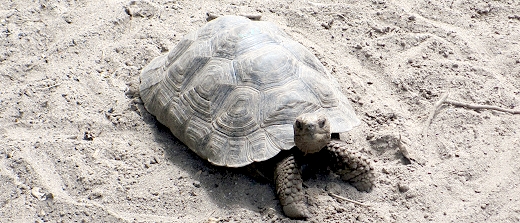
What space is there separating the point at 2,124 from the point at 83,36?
124cm

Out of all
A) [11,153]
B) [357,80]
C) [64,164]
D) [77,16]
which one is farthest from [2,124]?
[357,80]

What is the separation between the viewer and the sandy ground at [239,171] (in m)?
3.52

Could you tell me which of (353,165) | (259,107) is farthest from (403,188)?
(259,107)

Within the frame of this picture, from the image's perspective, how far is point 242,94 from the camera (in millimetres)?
3648

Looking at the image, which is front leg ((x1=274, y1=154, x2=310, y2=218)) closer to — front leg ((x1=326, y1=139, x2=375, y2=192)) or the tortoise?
the tortoise

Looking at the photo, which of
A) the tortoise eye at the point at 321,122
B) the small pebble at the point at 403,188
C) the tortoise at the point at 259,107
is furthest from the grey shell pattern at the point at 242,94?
the small pebble at the point at 403,188

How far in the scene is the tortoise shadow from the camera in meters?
3.59

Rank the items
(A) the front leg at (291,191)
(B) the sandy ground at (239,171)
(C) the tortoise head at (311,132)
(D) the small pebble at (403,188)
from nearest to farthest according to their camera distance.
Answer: (C) the tortoise head at (311,132) → (A) the front leg at (291,191) → (B) the sandy ground at (239,171) → (D) the small pebble at (403,188)

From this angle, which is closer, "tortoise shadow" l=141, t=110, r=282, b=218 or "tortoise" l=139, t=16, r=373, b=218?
"tortoise" l=139, t=16, r=373, b=218

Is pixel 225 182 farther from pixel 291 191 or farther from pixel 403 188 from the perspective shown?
pixel 403 188

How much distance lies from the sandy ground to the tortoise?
21cm

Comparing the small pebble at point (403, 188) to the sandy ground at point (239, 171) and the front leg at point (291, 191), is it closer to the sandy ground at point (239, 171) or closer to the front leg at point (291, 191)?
the sandy ground at point (239, 171)

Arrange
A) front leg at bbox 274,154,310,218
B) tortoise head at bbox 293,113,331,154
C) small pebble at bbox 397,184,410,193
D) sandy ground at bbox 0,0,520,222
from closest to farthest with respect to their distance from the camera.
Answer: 1. tortoise head at bbox 293,113,331,154
2. front leg at bbox 274,154,310,218
3. sandy ground at bbox 0,0,520,222
4. small pebble at bbox 397,184,410,193

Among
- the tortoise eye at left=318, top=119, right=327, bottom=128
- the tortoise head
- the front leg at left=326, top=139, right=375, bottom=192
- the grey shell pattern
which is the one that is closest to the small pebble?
the front leg at left=326, top=139, right=375, bottom=192
